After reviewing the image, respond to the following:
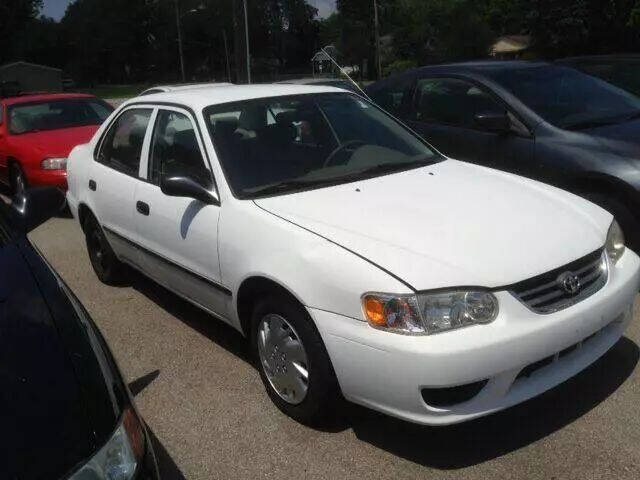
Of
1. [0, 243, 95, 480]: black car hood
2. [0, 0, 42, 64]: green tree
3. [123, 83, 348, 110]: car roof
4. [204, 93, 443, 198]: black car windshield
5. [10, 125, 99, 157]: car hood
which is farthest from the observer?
[0, 0, 42, 64]: green tree

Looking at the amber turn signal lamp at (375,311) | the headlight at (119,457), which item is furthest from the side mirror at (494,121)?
the headlight at (119,457)

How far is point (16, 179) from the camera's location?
8625mm

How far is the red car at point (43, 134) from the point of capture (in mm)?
7969

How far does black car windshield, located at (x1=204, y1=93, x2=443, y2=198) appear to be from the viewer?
352 cm

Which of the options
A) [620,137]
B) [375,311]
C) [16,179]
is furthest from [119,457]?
[16,179]

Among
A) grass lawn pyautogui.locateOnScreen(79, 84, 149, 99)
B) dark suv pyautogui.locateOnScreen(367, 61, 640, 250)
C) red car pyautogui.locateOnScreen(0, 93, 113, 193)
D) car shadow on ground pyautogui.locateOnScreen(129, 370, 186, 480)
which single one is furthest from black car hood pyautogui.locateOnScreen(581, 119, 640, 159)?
grass lawn pyautogui.locateOnScreen(79, 84, 149, 99)

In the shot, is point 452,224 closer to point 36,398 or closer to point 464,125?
point 36,398

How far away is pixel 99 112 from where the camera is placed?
31.3 ft

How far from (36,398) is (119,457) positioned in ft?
0.93

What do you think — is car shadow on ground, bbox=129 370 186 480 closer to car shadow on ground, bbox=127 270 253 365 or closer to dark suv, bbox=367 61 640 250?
car shadow on ground, bbox=127 270 253 365

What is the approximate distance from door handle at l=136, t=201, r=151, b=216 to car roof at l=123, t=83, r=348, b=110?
25.2 inches

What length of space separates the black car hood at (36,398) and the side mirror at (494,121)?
11.6 feet

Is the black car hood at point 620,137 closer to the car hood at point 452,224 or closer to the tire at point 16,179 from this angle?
the car hood at point 452,224

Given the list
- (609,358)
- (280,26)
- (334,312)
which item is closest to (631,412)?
(609,358)
